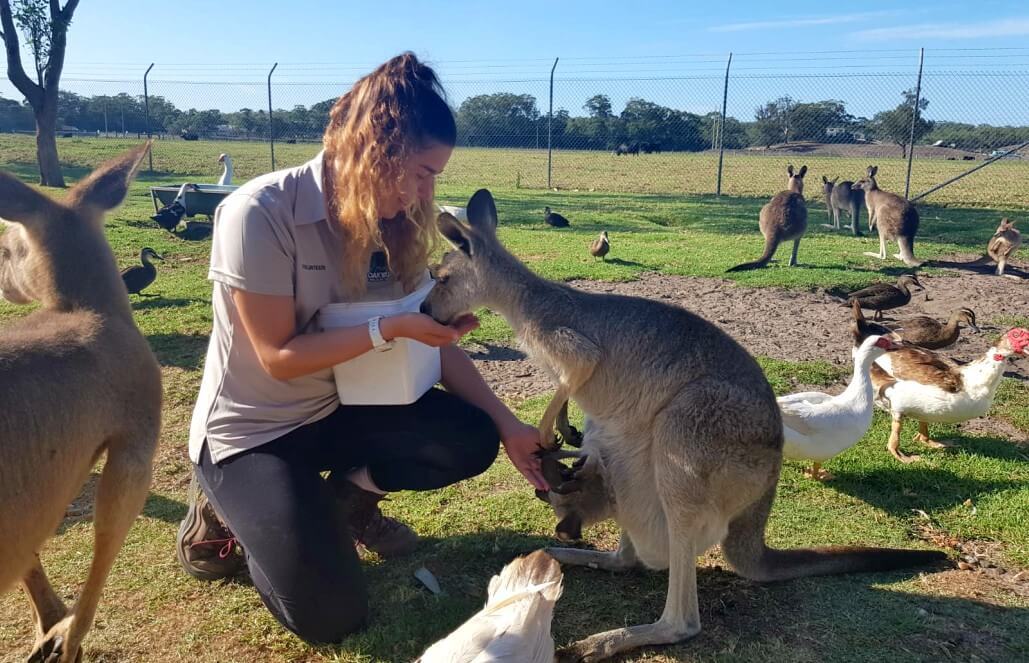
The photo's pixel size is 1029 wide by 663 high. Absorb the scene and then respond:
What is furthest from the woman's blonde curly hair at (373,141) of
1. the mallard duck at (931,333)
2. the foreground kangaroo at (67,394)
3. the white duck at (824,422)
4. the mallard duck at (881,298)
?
the mallard duck at (881,298)

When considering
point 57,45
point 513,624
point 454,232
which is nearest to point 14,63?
point 57,45

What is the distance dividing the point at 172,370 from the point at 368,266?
2481 mm

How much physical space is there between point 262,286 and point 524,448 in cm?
102

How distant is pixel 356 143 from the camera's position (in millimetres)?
2250

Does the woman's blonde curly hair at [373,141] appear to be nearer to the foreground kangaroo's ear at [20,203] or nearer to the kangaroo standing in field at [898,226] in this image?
the foreground kangaroo's ear at [20,203]

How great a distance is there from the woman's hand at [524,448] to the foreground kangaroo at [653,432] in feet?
0.18

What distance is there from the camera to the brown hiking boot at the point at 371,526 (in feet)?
8.72

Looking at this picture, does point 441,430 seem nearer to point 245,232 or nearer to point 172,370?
point 245,232

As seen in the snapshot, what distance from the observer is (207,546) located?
98.6 inches

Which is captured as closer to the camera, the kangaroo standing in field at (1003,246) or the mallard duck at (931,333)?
the mallard duck at (931,333)

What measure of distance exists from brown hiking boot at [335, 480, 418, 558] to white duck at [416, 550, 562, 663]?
908 mm

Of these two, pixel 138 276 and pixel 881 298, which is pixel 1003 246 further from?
pixel 138 276

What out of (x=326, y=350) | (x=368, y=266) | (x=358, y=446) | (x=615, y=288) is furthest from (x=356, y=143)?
(x=615, y=288)

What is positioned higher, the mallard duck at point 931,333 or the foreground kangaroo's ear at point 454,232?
the foreground kangaroo's ear at point 454,232
